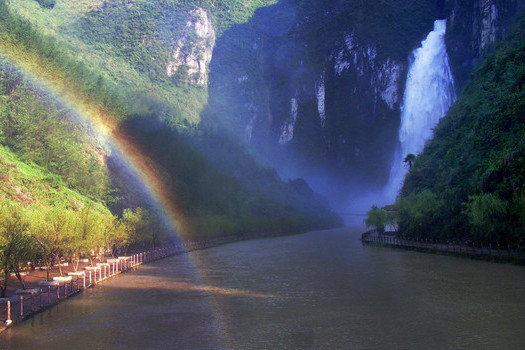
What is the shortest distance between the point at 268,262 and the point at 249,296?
2539cm

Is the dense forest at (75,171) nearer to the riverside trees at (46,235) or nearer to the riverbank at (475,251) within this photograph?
the riverside trees at (46,235)

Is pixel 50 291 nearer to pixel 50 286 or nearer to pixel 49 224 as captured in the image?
pixel 50 286

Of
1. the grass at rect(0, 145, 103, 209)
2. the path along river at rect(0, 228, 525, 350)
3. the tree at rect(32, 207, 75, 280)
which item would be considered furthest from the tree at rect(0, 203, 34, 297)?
the grass at rect(0, 145, 103, 209)

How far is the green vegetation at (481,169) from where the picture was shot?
169 ft

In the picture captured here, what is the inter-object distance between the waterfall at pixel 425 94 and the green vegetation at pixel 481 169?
207 ft

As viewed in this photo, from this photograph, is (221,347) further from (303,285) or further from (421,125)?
(421,125)

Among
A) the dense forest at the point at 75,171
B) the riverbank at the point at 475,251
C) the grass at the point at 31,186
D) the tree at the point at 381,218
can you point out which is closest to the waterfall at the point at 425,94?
the dense forest at the point at 75,171

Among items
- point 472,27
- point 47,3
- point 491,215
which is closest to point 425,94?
point 472,27

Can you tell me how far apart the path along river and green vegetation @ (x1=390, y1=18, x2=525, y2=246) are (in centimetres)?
738

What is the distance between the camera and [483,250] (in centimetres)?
5341

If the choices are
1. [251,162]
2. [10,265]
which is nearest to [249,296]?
[10,265]

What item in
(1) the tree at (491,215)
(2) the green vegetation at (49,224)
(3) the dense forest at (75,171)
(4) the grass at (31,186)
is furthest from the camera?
(4) the grass at (31,186)

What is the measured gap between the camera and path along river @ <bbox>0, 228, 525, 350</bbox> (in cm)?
2133

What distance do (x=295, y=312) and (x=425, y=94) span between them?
15620 cm
